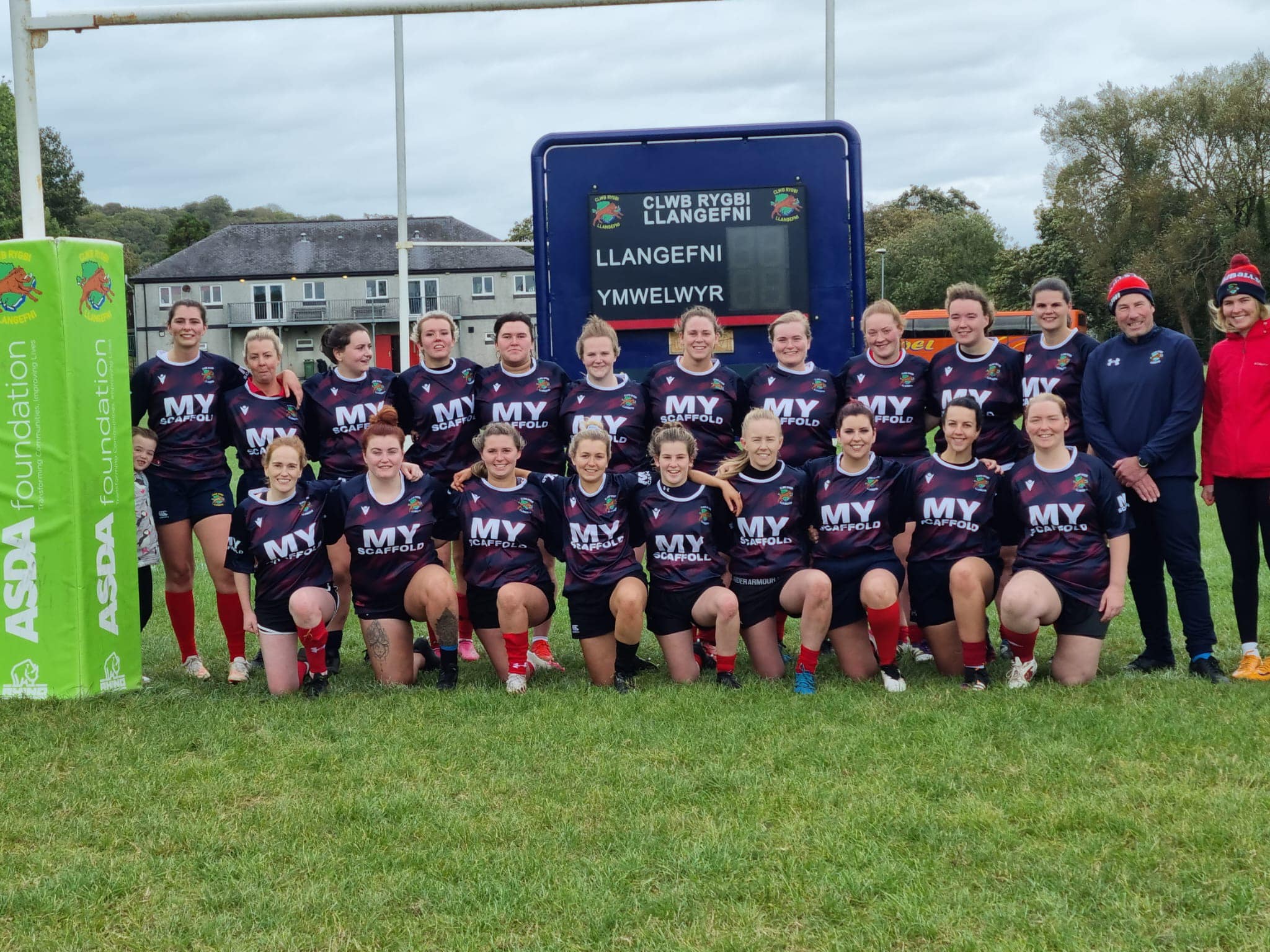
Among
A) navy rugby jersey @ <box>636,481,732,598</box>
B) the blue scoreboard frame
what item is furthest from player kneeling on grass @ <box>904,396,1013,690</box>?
the blue scoreboard frame

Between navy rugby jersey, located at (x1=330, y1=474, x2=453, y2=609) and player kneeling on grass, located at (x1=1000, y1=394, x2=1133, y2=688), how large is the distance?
269 cm

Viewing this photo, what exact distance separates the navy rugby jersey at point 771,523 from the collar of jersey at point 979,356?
106cm

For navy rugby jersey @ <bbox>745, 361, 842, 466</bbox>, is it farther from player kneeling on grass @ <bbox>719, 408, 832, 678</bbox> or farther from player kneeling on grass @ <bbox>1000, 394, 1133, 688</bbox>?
player kneeling on grass @ <bbox>1000, 394, 1133, 688</bbox>

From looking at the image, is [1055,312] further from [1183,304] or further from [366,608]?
[1183,304]

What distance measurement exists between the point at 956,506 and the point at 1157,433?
0.96 meters

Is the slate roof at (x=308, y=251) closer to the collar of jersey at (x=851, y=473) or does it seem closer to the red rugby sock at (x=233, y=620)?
the red rugby sock at (x=233, y=620)

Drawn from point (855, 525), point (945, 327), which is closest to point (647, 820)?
point (855, 525)

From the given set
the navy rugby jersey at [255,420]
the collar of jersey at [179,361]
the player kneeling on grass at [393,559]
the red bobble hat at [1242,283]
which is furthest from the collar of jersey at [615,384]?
the red bobble hat at [1242,283]

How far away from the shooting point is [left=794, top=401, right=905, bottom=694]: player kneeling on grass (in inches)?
219

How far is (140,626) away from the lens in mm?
5840

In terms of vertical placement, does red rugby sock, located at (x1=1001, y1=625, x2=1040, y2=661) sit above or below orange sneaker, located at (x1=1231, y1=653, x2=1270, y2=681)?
above

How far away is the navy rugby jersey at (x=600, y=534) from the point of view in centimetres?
564

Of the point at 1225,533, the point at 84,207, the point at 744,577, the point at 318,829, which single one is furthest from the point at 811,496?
the point at 84,207

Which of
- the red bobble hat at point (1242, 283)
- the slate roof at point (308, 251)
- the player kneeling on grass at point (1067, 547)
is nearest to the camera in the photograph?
the player kneeling on grass at point (1067, 547)
